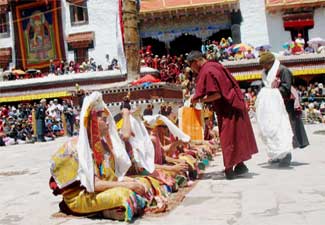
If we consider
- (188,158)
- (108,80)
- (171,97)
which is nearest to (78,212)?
(188,158)

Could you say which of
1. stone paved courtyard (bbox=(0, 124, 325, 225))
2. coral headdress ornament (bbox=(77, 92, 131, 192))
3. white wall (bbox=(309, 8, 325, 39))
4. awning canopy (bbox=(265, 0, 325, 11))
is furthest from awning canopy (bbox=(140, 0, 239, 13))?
coral headdress ornament (bbox=(77, 92, 131, 192))

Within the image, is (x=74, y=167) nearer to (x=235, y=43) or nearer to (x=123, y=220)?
(x=123, y=220)

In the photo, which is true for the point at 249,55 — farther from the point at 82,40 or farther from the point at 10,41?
the point at 10,41

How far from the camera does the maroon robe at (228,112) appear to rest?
19.3 feet

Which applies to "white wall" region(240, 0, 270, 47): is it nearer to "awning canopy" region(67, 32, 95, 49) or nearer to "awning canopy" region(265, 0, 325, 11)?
"awning canopy" region(265, 0, 325, 11)

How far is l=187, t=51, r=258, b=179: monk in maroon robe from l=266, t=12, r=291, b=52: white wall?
767 inches

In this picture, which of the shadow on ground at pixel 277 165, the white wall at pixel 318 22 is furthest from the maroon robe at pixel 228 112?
the white wall at pixel 318 22

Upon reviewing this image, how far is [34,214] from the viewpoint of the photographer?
4848mm

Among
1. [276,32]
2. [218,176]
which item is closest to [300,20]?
[276,32]

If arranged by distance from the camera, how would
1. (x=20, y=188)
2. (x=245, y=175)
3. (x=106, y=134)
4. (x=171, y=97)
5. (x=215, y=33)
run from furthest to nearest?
(x=215, y=33)
(x=171, y=97)
(x=20, y=188)
(x=245, y=175)
(x=106, y=134)

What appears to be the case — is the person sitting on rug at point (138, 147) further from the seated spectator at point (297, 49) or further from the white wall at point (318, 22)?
the white wall at point (318, 22)

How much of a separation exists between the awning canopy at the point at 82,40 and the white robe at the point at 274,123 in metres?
21.1

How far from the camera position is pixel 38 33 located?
28.2m

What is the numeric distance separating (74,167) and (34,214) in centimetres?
83
